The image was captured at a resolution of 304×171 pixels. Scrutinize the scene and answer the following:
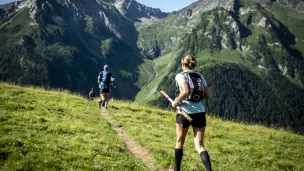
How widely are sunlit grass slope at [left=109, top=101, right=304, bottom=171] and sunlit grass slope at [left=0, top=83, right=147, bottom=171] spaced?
205 cm

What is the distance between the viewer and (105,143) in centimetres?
1286

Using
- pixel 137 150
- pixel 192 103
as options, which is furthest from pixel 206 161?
pixel 137 150

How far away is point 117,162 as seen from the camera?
34.8ft

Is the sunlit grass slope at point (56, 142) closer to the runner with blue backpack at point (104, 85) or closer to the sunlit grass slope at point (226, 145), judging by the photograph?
the sunlit grass slope at point (226, 145)

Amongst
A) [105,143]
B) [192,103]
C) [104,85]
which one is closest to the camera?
[192,103]

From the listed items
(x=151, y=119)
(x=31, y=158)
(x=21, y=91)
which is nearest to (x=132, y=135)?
(x=151, y=119)

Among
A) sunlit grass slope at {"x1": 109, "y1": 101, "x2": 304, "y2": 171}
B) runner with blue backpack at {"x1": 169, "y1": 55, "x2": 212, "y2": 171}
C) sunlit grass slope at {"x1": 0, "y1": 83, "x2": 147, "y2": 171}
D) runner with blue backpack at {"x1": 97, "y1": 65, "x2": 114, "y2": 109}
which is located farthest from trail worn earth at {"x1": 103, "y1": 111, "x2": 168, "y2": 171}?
runner with blue backpack at {"x1": 97, "y1": 65, "x2": 114, "y2": 109}

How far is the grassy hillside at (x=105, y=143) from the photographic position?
32.0ft

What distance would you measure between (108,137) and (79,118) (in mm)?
4442

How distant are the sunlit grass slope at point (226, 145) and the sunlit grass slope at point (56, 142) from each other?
2.05 m

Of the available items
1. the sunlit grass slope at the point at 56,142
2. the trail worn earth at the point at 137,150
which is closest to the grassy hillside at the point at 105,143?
the sunlit grass slope at the point at 56,142

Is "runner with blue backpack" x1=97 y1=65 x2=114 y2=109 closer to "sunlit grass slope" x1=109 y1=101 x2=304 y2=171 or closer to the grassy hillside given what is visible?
"sunlit grass slope" x1=109 y1=101 x2=304 y2=171

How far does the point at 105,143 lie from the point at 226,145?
26.0 feet

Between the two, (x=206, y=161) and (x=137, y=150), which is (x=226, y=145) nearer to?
(x=137, y=150)
